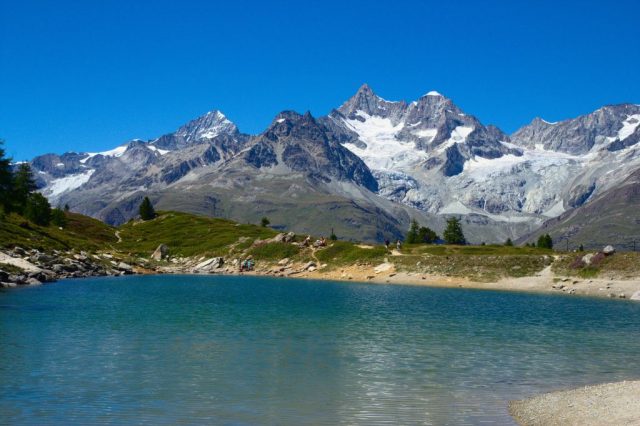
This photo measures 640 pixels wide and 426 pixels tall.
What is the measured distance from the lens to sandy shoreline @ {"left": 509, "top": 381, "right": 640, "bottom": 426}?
25.5m

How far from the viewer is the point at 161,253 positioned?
564 feet

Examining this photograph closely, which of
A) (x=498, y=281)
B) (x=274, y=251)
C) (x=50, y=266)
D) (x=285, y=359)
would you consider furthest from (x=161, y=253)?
(x=285, y=359)

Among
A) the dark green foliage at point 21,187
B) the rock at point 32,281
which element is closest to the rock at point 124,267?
the dark green foliage at point 21,187

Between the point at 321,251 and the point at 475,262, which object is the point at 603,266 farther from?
the point at 321,251

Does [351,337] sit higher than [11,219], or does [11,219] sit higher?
[11,219]

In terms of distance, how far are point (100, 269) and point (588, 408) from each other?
113 metres

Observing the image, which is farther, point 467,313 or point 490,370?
point 467,313

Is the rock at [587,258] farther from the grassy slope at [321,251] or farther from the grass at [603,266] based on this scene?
the grassy slope at [321,251]

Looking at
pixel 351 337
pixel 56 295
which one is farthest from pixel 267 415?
pixel 56 295

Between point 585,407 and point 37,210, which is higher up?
point 37,210

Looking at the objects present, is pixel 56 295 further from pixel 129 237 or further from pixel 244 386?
pixel 129 237

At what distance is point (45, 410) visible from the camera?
26.2 meters

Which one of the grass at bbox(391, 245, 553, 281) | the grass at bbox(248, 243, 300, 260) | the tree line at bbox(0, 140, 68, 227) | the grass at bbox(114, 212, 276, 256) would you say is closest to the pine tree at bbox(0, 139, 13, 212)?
the tree line at bbox(0, 140, 68, 227)

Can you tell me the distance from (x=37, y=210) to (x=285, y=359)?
13041 centimetres
